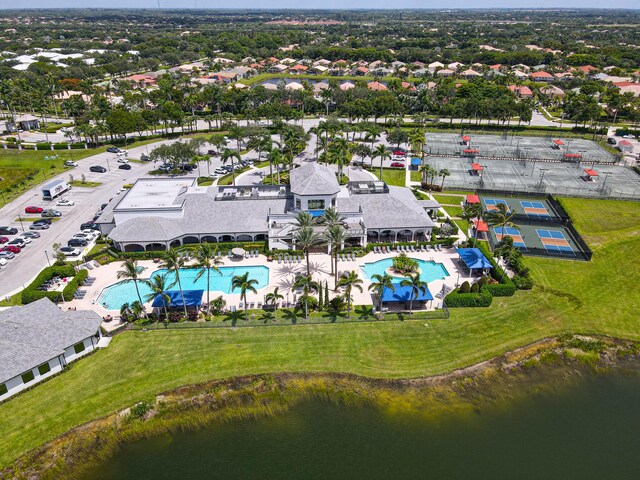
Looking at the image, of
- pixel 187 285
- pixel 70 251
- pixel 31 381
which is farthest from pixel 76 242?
pixel 31 381

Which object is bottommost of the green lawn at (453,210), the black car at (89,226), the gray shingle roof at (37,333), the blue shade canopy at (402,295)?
the green lawn at (453,210)

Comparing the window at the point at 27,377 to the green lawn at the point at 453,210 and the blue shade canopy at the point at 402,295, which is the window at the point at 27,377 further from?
the green lawn at the point at 453,210

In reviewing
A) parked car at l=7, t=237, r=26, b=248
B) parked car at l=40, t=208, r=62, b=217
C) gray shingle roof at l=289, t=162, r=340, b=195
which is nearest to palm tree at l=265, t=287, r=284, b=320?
gray shingle roof at l=289, t=162, r=340, b=195

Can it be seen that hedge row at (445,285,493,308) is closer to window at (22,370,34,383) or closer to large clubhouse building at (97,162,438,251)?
large clubhouse building at (97,162,438,251)

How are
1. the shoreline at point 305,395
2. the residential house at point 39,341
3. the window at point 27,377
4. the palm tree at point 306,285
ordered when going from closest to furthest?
the shoreline at point 305,395, the residential house at point 39,341, the window at point 27,377, the palm tree at point 306,285

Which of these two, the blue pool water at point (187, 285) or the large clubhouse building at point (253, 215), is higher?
the large clubhouse building at point (253, 215)

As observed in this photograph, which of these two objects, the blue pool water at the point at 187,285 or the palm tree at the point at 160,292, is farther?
the blue pool water at the point at 187,285

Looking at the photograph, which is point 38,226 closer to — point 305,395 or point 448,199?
point 305,395

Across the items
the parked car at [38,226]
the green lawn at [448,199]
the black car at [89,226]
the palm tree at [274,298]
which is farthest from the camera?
the green lawn at [448,199]

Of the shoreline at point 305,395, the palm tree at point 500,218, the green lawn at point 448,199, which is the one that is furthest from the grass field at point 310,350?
the green lawn at point 448,199
